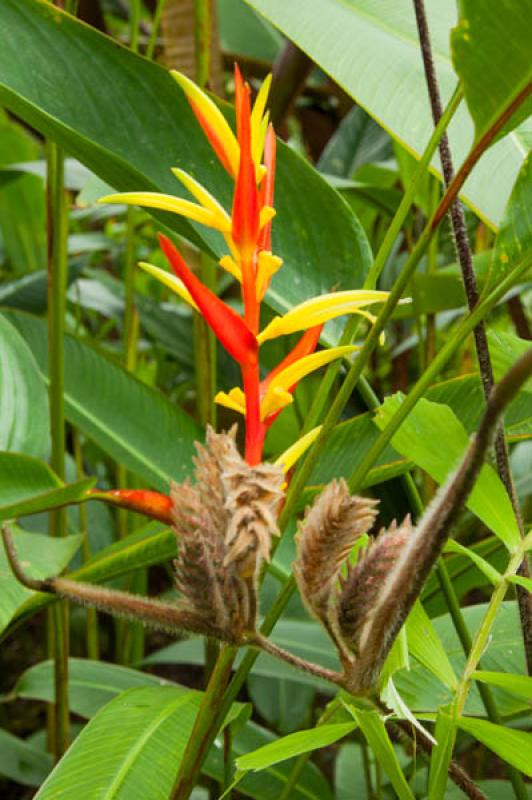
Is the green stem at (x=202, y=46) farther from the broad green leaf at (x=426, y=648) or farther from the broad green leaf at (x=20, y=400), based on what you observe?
the broad green leaf at (x=426, y=648)

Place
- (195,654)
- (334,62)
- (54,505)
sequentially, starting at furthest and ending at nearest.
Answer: (195,654) < (334,62) < (54,505)

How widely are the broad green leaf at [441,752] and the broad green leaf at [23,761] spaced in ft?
2.02

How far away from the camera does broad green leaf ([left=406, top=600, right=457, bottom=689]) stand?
0.37m

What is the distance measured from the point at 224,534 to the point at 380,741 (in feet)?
0.35

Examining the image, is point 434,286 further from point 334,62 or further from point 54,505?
point 54,505

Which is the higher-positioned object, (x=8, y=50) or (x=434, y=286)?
(x=8, y=50)

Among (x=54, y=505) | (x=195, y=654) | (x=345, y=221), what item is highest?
(x=345, y=221)

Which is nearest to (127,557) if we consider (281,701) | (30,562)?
(30,562)

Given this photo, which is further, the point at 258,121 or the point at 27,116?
the point at 27,116

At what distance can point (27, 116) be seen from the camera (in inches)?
17.9

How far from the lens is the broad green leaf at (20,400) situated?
59 centimetres

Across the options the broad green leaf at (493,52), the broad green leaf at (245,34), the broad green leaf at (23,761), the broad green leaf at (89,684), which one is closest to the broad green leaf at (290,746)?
the broad green leaf at (493,52)

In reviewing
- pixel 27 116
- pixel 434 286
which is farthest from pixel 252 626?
pixel 434 286

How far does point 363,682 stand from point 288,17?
1.34 ft
